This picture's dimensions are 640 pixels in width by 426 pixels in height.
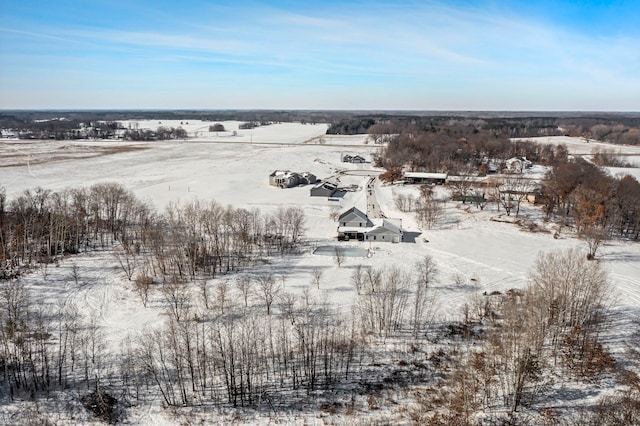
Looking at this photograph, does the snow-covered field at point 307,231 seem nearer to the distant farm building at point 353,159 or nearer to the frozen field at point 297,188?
the frozen field at point 297,188

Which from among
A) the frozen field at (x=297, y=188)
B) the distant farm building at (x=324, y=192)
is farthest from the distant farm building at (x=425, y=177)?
the distant farm building at (x=324, y=192)

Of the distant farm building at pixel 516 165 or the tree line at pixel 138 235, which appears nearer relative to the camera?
the tree line at pixel 138 235

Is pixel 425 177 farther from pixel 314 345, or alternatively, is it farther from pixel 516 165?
pixel 314 345

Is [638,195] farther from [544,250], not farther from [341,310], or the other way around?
[341,310]

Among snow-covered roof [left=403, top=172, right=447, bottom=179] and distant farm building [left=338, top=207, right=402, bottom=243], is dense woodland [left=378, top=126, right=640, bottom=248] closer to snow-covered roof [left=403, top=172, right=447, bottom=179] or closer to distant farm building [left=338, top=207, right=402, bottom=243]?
snow-covered roof [left=403, top=172, right=447, bottom=179]


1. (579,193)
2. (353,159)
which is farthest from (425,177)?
(579,193)

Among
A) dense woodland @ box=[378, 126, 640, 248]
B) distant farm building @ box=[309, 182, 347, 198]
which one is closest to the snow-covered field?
distant farm building @ box=[309, 182, 347, 198]

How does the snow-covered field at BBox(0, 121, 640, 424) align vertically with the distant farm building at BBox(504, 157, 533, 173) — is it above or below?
below
